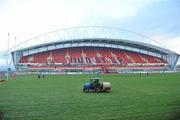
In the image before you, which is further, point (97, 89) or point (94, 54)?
point (94, 54)

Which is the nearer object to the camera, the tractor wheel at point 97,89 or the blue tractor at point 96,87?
the blue tractor at point 96,87

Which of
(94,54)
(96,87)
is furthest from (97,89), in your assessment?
(94,54)

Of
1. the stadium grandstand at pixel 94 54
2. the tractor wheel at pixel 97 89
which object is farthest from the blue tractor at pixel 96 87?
the stadium grandstand at pixel 94 54

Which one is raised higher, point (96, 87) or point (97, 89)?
point (96, 87)

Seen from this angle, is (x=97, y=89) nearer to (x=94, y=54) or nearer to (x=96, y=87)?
(x=96, y=87)

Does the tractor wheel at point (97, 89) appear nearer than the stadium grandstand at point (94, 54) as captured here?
Yes

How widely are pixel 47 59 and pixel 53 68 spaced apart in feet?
40.6

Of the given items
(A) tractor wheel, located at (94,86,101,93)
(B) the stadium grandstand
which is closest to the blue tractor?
(A) tractor wheel, located at (94,86,101,93)

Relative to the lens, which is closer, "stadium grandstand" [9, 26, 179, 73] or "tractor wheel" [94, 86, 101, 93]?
→ "tractor wheel" [94, 86, 101, 93]

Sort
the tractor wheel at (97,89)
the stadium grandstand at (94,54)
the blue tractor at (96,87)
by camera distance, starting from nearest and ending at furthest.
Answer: the blue tractor at (96,87) < the tractor wheel at (97,89) < the stadium grandstand at (94,54)

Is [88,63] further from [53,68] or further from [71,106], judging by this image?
[71,106]

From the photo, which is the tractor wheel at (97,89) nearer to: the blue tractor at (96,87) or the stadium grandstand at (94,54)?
the blue tractor at (96,87)

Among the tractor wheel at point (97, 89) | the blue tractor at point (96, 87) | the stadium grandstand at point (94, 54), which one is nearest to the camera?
the blue tractor at point (96, 87)

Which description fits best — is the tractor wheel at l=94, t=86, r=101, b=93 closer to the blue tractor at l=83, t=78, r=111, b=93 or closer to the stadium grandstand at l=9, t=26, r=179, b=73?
the blue tractor at l=83, t=78, r=111, b=93
